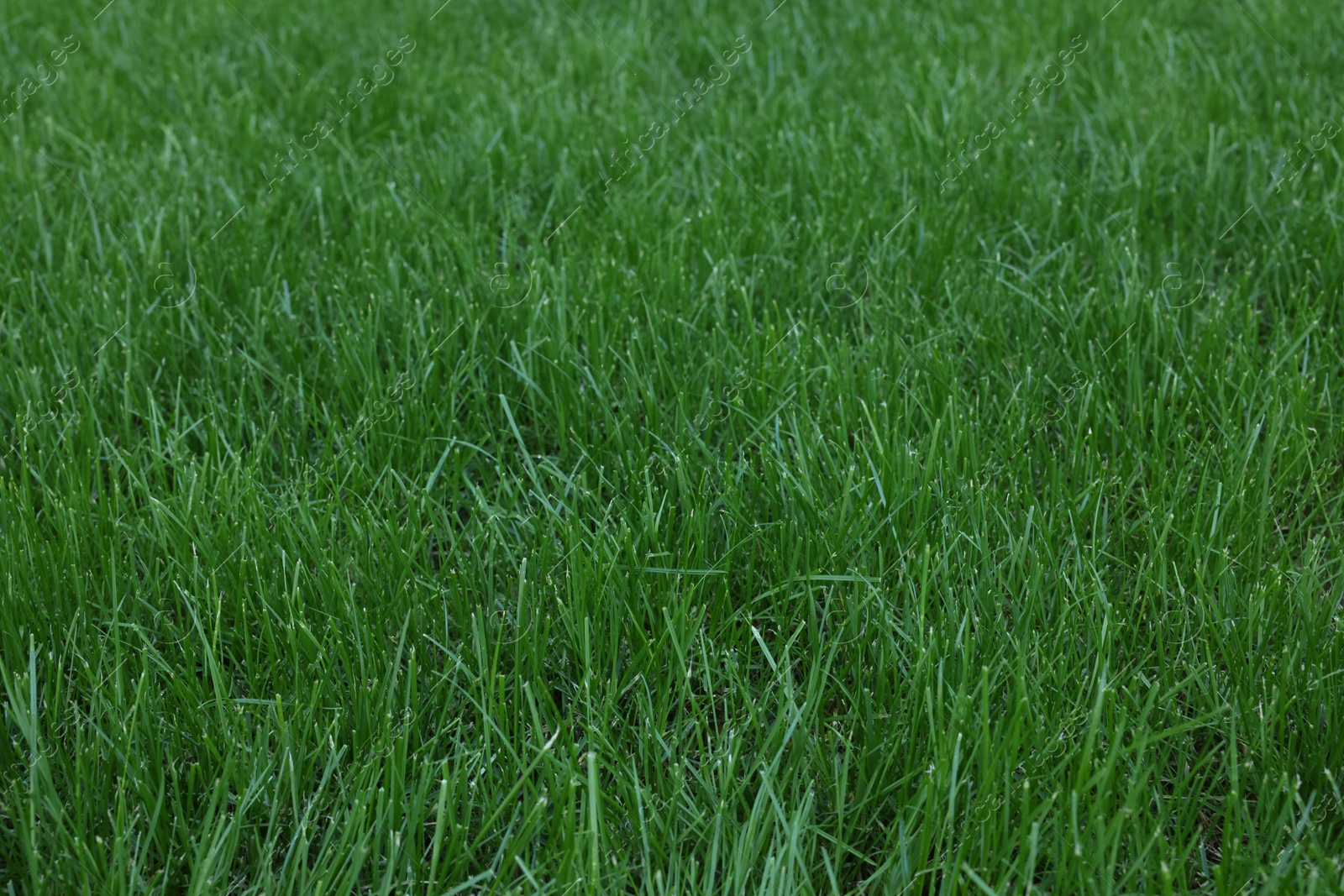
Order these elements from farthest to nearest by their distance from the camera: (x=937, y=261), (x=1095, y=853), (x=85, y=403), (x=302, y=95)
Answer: (x=302, y=95), (x=937, y=261), (x=85, y=403), (x=1095, y=853)

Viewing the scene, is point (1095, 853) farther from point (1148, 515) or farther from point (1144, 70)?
point (1144, 70)

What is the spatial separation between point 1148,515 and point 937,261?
1.05m

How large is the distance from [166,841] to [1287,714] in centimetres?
167

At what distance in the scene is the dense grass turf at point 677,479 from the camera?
1680 millimetres

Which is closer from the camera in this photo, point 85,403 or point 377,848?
point 377,848

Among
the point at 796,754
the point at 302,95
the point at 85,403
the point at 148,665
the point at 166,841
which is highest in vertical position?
the point at 302,95

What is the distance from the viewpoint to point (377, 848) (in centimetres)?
163

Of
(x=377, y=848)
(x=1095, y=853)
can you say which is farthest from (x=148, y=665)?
(x=1095, y=853)

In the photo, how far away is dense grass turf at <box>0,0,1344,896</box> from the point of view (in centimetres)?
168

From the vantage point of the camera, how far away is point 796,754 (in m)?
1.75

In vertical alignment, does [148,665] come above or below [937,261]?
above

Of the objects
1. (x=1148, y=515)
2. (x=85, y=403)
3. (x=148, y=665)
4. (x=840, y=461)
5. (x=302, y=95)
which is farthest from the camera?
(x=302, y=95)

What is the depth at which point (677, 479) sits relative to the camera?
2.26 metres

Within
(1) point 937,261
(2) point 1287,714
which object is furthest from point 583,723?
(1) point 937,261
